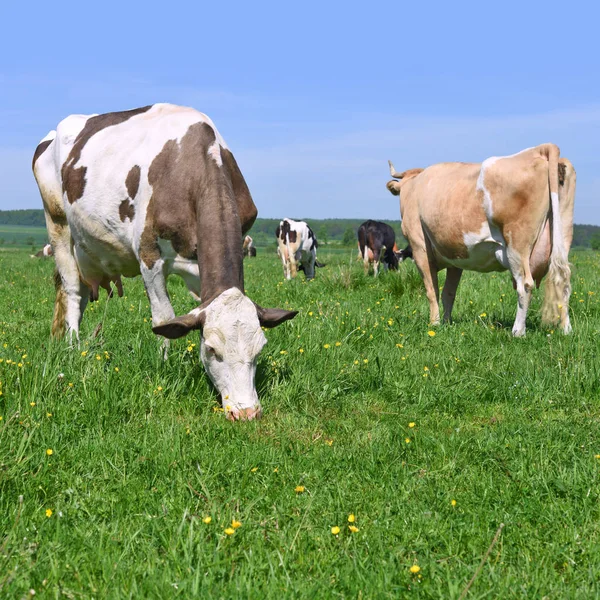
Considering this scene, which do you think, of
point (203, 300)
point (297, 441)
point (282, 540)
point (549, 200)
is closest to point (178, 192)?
point (203, 300)

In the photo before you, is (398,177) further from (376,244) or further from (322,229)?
(322,229)

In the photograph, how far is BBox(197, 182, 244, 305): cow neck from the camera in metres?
5.40

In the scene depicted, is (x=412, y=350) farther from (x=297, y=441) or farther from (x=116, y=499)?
(x=116, y=499)

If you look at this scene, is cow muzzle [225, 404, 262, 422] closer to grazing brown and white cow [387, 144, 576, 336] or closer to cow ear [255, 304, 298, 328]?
cow ear [255, 304, 298, 328]

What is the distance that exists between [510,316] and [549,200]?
1.86 metres

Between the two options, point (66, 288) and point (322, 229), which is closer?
point (66, 288)

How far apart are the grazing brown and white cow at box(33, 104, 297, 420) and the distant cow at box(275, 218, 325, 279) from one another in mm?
14829

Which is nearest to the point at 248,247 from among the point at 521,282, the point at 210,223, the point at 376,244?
the point at 376,244

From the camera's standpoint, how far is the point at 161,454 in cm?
414

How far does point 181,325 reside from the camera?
5.05 m

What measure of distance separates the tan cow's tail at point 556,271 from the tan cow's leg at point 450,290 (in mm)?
1907

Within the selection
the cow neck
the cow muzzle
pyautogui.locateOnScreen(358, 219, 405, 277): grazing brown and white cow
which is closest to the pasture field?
the cow muzzle

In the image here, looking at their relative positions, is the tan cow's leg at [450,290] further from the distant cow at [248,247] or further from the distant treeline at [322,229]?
the distant treeline at [322,229]

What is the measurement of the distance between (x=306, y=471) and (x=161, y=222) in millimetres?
2908
